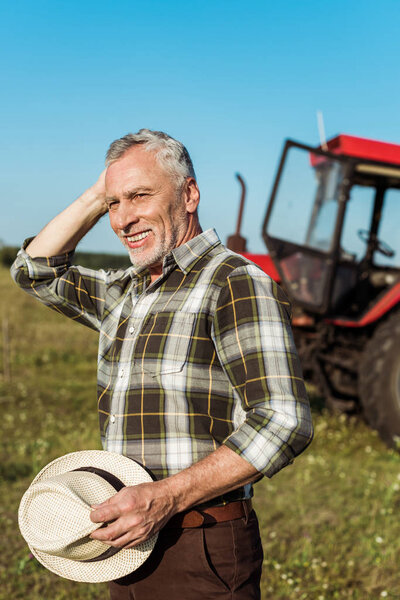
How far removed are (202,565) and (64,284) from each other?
99 cm

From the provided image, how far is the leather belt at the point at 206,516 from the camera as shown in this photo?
156 centimetres

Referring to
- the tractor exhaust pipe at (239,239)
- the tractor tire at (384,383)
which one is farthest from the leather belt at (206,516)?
the tractor tire at (384,383)

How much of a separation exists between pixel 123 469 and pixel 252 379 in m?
0.42

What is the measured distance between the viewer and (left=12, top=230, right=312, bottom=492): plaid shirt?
4.73 feet

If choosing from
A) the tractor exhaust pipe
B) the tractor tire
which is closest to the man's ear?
the tractor exhaust pipe

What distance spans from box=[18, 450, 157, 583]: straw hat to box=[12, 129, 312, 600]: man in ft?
0.21

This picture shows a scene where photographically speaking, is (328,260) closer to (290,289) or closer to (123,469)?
(290,289)

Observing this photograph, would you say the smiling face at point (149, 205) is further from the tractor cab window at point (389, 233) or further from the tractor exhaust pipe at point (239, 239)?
the tractor cab window at point (389, 233)

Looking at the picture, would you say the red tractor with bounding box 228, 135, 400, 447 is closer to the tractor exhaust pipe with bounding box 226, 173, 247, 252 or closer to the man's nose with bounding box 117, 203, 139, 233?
the tractor exhaust pipe with bounding box 226, 173, 247, 252

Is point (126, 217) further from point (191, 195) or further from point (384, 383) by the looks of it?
point (384, 383)

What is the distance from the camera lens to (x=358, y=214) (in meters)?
6.11

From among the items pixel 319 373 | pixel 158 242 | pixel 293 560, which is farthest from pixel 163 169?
pixel 319 373

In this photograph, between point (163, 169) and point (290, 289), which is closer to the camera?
point (163, 169)

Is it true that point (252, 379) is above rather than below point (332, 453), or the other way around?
above
